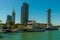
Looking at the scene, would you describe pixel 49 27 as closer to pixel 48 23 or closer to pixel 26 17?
pixel 48 23

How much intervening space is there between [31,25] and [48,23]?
59904 millimetres

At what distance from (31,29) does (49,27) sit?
6120 cm

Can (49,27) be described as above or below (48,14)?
below

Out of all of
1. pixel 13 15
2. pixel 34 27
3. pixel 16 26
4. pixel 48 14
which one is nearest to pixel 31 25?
pixel 34 27

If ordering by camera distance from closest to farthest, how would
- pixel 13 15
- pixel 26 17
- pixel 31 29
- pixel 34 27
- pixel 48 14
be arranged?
pixel 31 29 → pixel 34 27 → pixel 48 14 → pixel 13 15 → pixel 26 17

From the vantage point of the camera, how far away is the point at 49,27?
163 m

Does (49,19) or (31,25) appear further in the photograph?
(49,19)

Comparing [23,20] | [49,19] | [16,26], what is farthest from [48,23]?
[16,26]

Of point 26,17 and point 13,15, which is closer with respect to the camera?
point 13,15

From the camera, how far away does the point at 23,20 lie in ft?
630

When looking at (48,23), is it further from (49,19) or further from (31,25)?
(31,25)

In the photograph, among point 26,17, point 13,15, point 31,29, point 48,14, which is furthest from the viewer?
point 26,17

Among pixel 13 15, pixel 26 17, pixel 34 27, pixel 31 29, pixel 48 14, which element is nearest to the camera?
pixel 31 29

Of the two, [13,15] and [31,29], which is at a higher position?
[13,15]
